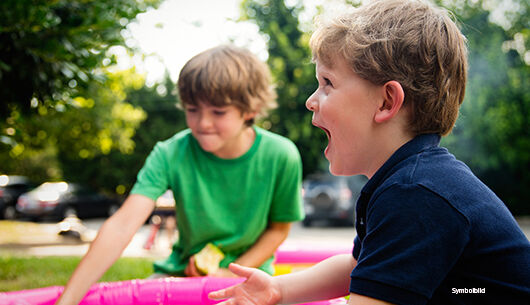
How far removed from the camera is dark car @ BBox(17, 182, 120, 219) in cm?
1756

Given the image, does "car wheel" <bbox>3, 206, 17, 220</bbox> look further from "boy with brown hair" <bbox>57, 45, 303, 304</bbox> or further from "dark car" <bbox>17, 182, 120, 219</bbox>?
"boy with brown hair" <bbox>57, 45, 303, 304</bbox>

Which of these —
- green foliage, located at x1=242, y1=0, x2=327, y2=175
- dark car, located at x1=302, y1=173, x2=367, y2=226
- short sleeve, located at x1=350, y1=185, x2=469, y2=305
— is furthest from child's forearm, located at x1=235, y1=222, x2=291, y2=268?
green foliage, located at x1=242, y1=0, x2=327, y2=175

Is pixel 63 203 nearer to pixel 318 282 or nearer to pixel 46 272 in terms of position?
pixel 46 272

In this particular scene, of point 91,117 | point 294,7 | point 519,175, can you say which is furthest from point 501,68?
point 91,117

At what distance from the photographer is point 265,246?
8.59ft

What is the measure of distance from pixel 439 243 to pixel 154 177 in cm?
156

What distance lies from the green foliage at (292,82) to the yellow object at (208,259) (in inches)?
560

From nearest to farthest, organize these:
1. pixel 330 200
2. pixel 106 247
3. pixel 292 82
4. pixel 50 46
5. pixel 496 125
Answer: pixel 106 247, pixel 50 46, pixel 330 200, pixel 496 125, pixel 292 82

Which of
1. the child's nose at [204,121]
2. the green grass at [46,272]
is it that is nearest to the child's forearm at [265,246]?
the child's nose at [204,121]

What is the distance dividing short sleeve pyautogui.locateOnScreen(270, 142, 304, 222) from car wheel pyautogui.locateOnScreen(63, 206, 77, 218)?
17.0m

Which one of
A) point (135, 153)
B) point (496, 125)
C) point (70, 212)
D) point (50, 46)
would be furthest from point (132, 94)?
point (50, 46)

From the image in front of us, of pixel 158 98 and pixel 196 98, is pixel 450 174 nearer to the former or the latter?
pixel 196 98

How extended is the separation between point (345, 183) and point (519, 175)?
7.38 metres

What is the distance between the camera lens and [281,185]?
8.74 feet
